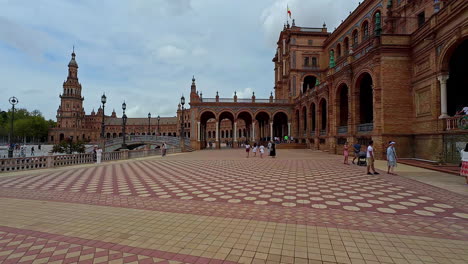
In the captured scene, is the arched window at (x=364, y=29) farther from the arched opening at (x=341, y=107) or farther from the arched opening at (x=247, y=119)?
the arched opening at (x=247, y=119)

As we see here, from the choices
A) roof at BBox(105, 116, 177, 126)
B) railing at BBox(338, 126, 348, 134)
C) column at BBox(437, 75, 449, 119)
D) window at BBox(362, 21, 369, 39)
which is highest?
window at BBox(362, 21, 369, 39)

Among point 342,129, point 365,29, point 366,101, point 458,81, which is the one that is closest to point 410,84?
point 458,81

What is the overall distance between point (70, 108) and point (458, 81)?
11219cm

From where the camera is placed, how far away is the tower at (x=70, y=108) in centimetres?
8862

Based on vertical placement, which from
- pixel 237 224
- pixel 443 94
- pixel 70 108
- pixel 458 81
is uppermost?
pixel 70 108

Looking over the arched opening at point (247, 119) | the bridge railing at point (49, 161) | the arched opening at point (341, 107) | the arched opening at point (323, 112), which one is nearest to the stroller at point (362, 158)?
the arched opening at point (341, 107)

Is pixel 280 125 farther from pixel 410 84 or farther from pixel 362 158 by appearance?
pixel 362 158

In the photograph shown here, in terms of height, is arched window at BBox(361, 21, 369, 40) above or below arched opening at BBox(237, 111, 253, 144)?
above

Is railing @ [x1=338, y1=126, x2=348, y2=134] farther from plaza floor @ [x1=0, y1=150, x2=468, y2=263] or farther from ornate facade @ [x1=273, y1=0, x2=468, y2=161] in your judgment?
plaza floor @ [x1=0, y1=150, x2=468, y2=263]

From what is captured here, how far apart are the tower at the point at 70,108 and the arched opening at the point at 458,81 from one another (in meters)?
108

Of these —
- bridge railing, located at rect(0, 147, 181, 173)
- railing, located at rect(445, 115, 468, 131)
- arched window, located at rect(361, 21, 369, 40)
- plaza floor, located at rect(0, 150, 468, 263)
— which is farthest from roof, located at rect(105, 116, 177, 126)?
plaza floor, located at rect(0, 150, 468, 263)

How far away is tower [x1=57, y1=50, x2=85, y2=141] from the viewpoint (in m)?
88.6

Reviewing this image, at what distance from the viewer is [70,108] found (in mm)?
90000

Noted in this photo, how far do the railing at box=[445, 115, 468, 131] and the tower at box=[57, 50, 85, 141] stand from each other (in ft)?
355
